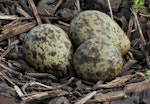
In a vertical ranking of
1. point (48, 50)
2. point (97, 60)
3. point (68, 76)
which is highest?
point (48, 50)

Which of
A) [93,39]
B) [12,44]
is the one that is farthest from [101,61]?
[12,44]

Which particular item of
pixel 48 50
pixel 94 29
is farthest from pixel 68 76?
pixel 94 29

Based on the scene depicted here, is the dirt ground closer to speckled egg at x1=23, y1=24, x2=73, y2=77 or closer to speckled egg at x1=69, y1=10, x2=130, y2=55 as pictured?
speckled egg at x1=23, y1=24, x2=73, y2=77

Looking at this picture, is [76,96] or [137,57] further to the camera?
[137,57]

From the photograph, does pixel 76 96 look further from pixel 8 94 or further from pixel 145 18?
pixel 145 18

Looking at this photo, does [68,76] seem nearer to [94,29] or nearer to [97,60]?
[97,60]

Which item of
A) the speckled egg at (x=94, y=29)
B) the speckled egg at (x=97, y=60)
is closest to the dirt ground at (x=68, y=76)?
the speckled egg at (x=97, y=60)

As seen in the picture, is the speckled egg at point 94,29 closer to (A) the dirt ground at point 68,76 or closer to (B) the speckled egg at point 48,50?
(B) the speckled egg at point 48,50
